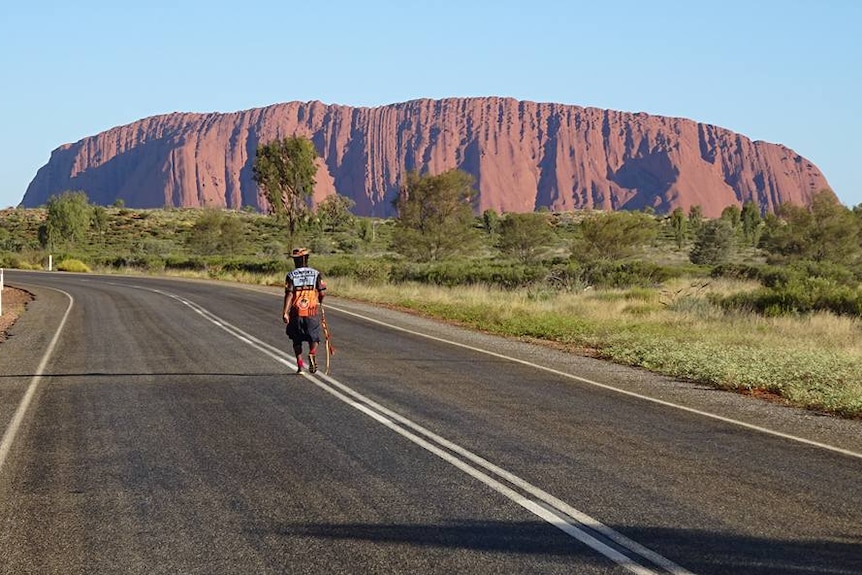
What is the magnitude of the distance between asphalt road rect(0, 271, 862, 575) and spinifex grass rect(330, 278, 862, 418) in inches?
38.0

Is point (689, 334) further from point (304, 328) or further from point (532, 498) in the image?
point (532, 498)

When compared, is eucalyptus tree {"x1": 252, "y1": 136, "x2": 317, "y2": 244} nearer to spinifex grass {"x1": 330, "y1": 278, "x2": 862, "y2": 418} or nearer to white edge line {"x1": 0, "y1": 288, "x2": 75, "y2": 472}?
spinifex grass {"x1": 330, "y1": 278, "x2": 862, "y2": 418}

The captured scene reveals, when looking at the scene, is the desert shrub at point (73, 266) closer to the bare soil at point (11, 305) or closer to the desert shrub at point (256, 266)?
the desert shrub at point (256, 266)

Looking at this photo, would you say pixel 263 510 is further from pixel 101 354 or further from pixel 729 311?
pixel 729 311

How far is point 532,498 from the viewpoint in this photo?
254 inches

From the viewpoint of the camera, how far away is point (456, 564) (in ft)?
16.7

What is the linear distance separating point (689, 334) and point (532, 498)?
45.1 feet

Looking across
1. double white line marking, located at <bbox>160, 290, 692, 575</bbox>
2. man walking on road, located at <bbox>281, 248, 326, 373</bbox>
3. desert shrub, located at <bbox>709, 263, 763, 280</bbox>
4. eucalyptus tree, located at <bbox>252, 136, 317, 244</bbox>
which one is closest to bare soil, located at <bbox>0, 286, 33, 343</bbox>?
man walking on road, located at <bbox>281, 248, 326, 373</bbox>

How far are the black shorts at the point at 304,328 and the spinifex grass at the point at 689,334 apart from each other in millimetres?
5654

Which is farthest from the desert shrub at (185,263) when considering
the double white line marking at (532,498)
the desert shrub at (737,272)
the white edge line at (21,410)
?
the double white line marking at (532,498)

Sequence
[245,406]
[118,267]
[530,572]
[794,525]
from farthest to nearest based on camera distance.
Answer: [118,267], [245,406], [794,525], [530,572]

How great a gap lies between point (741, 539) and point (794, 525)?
563 mm

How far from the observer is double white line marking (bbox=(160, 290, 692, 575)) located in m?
5.12

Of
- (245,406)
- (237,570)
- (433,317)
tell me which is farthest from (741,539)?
(433,317)
